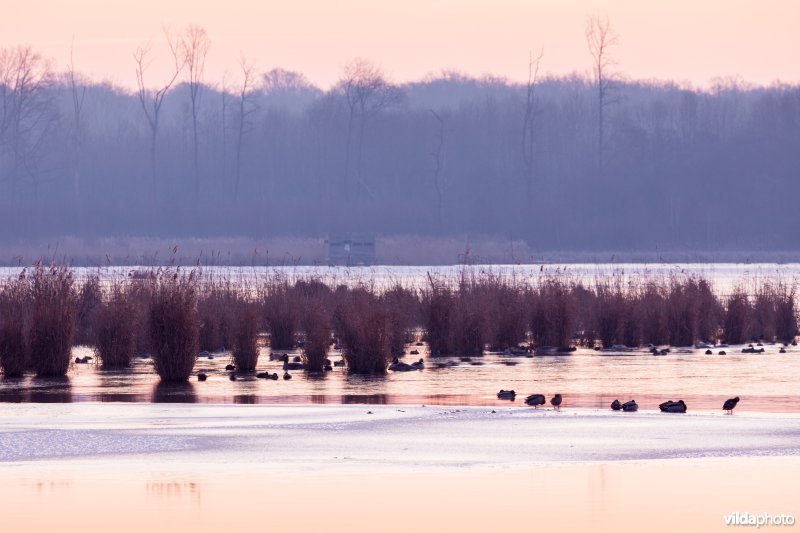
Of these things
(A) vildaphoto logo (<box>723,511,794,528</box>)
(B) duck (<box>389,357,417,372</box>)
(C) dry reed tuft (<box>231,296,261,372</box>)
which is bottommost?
(A) vildaphoto logo (<box>723,511,794,528</box>)

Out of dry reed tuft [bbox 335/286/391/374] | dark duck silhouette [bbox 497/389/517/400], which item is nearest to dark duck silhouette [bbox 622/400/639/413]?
dark duck silhouette [bbox 497/389/517/400]

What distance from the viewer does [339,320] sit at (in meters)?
22.9

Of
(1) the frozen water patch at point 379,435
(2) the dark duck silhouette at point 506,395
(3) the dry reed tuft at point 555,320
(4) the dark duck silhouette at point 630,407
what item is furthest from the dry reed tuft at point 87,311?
(4) the dark duck silhouette at point 630,407

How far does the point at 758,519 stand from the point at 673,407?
19.5 feet

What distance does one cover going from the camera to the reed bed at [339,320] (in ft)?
66.3

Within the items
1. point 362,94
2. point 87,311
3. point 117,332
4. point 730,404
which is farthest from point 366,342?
point 362,94

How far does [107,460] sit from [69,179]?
294ft

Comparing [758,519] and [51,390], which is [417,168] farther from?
[758,519]

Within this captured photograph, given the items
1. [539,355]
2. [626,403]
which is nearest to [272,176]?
[539,355]

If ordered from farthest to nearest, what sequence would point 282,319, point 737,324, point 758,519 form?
point 737,324
point 282,319
point 758,519

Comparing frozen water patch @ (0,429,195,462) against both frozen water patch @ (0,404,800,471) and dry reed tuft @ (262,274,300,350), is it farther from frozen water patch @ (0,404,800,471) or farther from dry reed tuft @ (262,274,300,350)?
dry reed tuft @ (262,274,300,350)

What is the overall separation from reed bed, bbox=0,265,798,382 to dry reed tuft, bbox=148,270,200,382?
0.04 feet

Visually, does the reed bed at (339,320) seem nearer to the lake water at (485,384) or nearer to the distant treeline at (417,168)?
the lake water at (485,384)

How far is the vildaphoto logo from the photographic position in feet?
29.2
